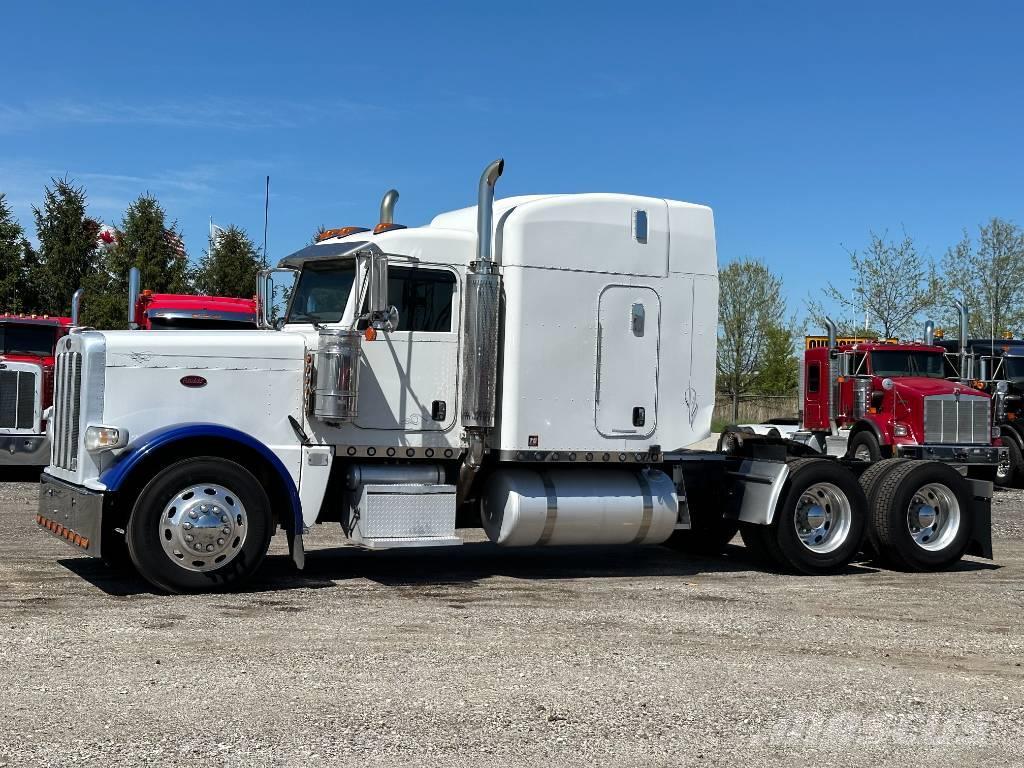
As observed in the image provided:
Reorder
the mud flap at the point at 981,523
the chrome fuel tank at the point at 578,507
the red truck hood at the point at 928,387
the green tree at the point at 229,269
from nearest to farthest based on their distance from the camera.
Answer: the chrome fuel tank at the point at 578,507
the mud flap at the point at 981,523
the red truck hood at the point at 928,387
the green tree at the point at 229,269

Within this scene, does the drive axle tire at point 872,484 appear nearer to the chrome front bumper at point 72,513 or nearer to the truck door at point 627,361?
the truck door at point 627,361

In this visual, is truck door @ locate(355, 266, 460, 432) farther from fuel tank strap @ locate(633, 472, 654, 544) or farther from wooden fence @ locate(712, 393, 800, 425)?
wooden fence @ locate(712, 393, 800, 425)

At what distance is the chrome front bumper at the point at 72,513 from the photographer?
887 centimetres

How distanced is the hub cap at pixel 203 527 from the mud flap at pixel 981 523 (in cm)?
677

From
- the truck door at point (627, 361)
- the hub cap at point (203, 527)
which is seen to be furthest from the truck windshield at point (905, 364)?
the hub cap at point (203, 527)

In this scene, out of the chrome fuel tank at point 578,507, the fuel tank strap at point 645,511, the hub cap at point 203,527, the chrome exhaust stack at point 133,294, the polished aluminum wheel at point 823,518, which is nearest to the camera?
the hub cap at point 203,527

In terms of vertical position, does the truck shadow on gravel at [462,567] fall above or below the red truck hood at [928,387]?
below

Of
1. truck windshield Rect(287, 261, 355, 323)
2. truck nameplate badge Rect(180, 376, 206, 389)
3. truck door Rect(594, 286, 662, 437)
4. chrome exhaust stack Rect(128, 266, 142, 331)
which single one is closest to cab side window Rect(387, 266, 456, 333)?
truck windshield Rect(287, 261, 355, 323)

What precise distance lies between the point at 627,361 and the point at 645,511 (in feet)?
4.23

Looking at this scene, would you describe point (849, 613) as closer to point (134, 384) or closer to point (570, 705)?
point (570, 705)

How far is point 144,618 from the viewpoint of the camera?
8.20 meters

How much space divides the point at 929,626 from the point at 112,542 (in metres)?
6.23

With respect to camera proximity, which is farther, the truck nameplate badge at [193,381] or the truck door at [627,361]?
the truck door at [627,361]

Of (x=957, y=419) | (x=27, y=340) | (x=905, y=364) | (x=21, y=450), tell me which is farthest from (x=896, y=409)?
(x=27, y=340)
